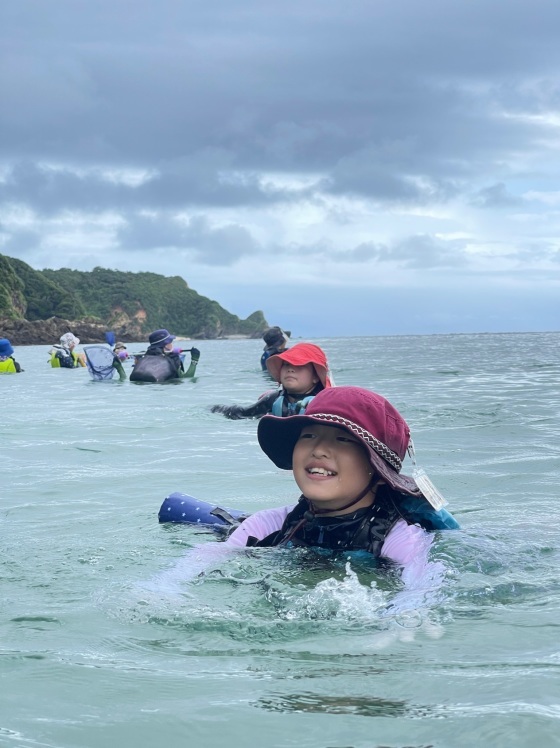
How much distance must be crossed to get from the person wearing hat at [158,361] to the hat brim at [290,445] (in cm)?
1445

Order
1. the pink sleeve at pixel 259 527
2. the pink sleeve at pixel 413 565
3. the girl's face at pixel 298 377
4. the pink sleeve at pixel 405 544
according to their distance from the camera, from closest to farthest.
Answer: the pink sleeve at pixel 413 565 → the pink sleeve at pixel 405 544 → the pink sleeve at pixel 259 527 → the girl's face at pixel 298 377

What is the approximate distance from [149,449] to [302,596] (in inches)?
235

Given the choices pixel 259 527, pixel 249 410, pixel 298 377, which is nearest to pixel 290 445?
pixel 259 527

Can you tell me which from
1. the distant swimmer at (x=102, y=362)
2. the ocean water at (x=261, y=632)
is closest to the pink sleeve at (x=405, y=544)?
the ocean water at (x=261, y=632)

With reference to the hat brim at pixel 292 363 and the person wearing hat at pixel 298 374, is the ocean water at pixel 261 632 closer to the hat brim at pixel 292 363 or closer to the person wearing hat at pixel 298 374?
the person wearing hat at pixel 298 374

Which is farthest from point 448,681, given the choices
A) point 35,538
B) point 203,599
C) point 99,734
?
point 35,538

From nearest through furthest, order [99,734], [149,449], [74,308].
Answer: [99,734]
[149,449]
[74,308]

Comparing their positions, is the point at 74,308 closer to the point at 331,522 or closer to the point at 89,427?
the point at 89,427

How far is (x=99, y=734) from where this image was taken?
2.24 metres

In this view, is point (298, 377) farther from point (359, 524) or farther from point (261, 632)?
point (261, 632)

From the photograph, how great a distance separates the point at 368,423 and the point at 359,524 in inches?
18.4

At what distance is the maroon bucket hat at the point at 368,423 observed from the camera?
4.06 m

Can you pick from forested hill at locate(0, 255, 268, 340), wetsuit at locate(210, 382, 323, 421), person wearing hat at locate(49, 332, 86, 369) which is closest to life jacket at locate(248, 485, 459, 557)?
wetsuit at locate(210, 382, 323, 421)

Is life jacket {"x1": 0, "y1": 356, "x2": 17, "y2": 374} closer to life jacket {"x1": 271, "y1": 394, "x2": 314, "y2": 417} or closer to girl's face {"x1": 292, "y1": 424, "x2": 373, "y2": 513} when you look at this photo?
life jacket {"x1": 271, "y1": 394, "x2": 314, "y2": 417}
